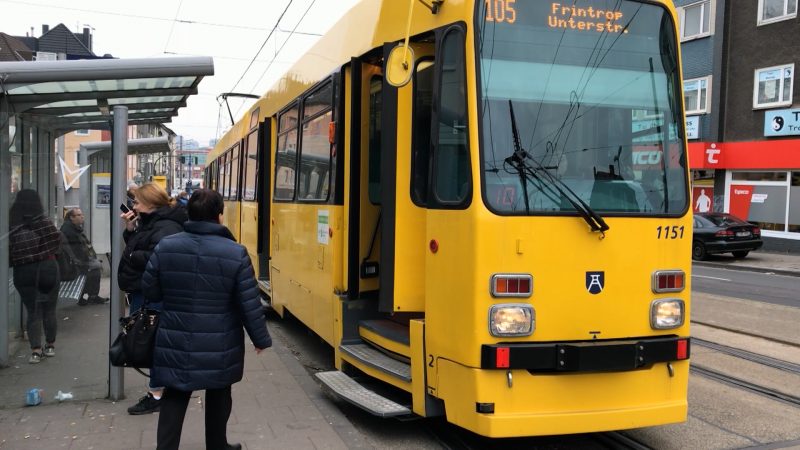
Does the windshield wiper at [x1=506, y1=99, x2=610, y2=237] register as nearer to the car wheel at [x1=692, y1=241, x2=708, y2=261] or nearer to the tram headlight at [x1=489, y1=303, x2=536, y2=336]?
the tram headlight at [x1=489, y1=303, x2=536, y2=336]

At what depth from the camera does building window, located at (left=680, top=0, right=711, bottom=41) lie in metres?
26.7

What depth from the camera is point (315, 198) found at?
6.59 meters

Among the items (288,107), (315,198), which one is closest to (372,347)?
(315,198)

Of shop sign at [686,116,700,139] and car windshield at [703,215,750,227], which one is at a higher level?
shop sign at [686,116,700,139]

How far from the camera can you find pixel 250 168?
11.4 metres

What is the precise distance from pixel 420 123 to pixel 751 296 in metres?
11.0

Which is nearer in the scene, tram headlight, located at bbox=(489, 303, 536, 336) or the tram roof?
tram headlight, located at bbox=(489, 303, 536, 336)

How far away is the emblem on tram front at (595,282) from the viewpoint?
4.21m

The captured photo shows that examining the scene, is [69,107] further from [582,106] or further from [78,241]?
[582,106]

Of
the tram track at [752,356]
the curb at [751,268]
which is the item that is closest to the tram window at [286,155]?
the tram track at [752,356]

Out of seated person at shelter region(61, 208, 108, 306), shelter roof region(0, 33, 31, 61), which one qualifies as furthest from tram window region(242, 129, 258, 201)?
shelter roof region(0, 33, 31, 61)

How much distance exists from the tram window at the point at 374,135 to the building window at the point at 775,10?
2289cm

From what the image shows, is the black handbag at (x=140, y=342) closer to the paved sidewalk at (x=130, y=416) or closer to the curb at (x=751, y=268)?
the paved sidewalk at (x=130, y=416)

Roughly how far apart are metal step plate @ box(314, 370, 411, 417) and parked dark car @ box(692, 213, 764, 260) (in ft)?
61.7
